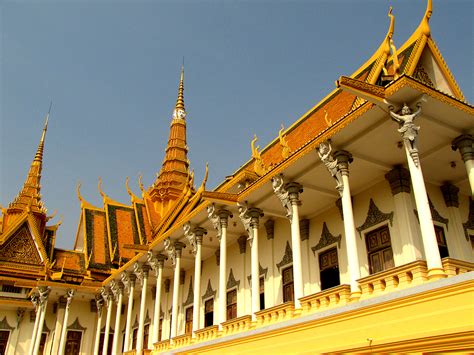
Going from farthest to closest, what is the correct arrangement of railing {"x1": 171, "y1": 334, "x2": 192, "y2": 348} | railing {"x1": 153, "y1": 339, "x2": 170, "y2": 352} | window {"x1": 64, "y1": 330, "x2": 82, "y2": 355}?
window {"x1": 64, "y1": 330, "x2": 82, "y2": 355} → railing {"x1": 153, "y1": 339, "x2": 170, "y2": 352} → railing {"x1": 171, "y1": 334, "x2": 192, "y2": 348}

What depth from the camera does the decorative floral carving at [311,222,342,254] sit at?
11.7m

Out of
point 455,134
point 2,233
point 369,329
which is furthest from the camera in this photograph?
point 2,233

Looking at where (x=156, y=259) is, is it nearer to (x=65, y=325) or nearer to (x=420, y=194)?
(x=65, y=325)

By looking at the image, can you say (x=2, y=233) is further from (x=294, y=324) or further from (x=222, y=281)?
(x=294, y=324)

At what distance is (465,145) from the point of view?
Result: 8.62 meters

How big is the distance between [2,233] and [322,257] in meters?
23.8

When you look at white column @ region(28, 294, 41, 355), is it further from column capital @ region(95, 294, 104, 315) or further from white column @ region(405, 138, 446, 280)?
white column @ region(405, 138, 446, 280)

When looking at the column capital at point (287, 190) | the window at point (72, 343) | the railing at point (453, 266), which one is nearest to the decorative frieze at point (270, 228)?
the column capital at point (287, 190)

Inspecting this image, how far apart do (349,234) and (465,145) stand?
2734 mm

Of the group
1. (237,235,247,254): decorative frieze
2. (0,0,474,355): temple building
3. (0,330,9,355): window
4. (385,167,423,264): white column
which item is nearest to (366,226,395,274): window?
(0,0,474,355): temple building

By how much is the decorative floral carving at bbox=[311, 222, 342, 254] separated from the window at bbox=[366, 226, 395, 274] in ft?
3.00

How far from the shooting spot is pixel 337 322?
7891mm

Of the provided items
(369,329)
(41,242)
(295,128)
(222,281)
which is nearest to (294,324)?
(369,329)

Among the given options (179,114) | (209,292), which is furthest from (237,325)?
(179,114)
